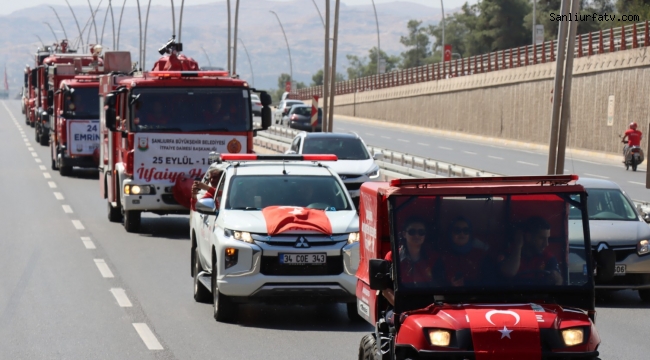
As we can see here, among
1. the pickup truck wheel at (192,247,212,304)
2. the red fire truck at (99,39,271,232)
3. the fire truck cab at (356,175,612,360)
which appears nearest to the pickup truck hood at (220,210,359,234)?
the pickup truck wheel at (192,247,212,304)

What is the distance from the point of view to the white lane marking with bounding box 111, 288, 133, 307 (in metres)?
13.3

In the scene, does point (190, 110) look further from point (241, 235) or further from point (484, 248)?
point (484, 248)

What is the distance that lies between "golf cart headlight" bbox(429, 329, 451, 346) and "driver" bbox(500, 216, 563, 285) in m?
0.71

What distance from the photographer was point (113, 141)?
2300cm

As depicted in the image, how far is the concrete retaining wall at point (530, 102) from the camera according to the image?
4969 cm

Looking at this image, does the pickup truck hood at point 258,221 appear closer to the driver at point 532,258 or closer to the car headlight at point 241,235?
the car headlight at point 241,235

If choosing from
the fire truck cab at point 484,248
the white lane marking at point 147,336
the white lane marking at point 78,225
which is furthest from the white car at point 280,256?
the white lane marking at point 78,225

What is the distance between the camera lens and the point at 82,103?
35.6m

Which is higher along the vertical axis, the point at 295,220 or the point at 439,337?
the point at 439,337

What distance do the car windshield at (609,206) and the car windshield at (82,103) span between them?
2238cm

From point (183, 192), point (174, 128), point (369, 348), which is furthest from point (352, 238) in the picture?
point (174, 128)

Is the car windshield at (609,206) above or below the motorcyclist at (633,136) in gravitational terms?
above

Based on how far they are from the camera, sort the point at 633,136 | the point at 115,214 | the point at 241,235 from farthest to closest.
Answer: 1. the point at 633,136
2. the point at 115,214
3. the point at 241,235

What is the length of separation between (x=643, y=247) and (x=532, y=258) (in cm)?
730
